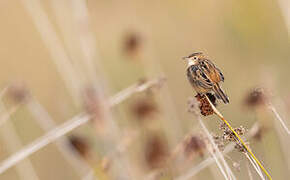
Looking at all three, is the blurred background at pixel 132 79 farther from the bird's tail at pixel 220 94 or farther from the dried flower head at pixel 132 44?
the bird's tail at pixel 220 94

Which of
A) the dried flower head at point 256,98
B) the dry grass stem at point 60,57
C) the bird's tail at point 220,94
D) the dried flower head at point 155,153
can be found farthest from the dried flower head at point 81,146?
the dried flower head at point 256,98

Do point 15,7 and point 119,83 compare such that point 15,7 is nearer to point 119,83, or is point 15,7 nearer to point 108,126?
point 119,83

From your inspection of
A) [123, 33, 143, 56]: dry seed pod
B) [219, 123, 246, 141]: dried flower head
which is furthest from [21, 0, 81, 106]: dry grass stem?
[219, 123, 246, 141]: dried flower head

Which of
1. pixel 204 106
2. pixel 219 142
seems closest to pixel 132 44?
pixel 204 106

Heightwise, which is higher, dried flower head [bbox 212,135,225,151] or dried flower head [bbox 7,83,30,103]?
dried flower head [bbox 7,83,30,103]

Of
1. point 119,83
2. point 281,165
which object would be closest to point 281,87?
point 281,165

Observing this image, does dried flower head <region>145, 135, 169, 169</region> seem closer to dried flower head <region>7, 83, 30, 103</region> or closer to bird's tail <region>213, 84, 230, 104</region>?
bird's tail <region>213, 84, 230, 104</region>
